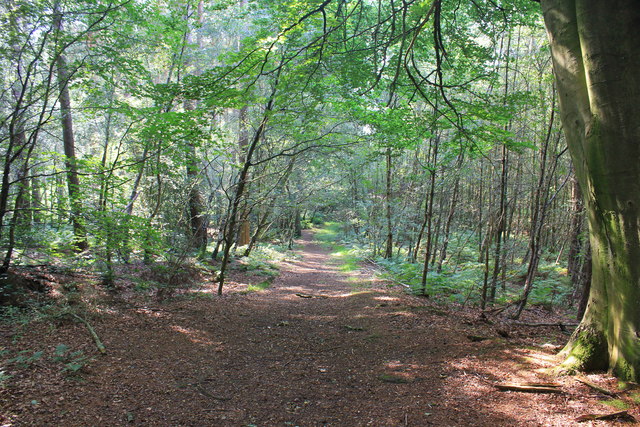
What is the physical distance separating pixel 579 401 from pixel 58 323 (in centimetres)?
604

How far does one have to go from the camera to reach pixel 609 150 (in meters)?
2.82

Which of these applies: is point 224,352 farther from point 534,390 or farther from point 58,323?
point 534,390

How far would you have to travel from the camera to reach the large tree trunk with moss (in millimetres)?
2742

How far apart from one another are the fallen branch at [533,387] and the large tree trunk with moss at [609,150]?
1.32 ft

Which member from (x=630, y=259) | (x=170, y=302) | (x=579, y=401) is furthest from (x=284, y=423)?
(x=170, y=302)

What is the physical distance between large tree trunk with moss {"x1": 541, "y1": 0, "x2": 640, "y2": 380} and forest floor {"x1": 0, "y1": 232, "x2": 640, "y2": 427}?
43cm

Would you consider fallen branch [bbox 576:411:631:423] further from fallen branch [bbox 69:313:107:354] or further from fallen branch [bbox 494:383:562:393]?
fallen branch [bbox 69:313:107:354]

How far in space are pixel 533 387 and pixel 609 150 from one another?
2.13m

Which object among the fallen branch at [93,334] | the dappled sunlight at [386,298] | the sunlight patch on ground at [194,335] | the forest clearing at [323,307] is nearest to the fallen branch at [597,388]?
the forest clearing at [323,307]

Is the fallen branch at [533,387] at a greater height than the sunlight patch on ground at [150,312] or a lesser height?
greater

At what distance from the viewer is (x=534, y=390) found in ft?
10.1

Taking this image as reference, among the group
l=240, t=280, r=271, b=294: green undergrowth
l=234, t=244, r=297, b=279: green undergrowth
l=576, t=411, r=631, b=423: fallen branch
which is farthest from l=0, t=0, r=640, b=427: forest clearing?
l=234, t=244, r=297, b=279: green undergrowth

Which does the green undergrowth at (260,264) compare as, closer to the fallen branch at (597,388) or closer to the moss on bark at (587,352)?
the moss on bark at (587,352)

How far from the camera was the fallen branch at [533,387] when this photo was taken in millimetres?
3031
